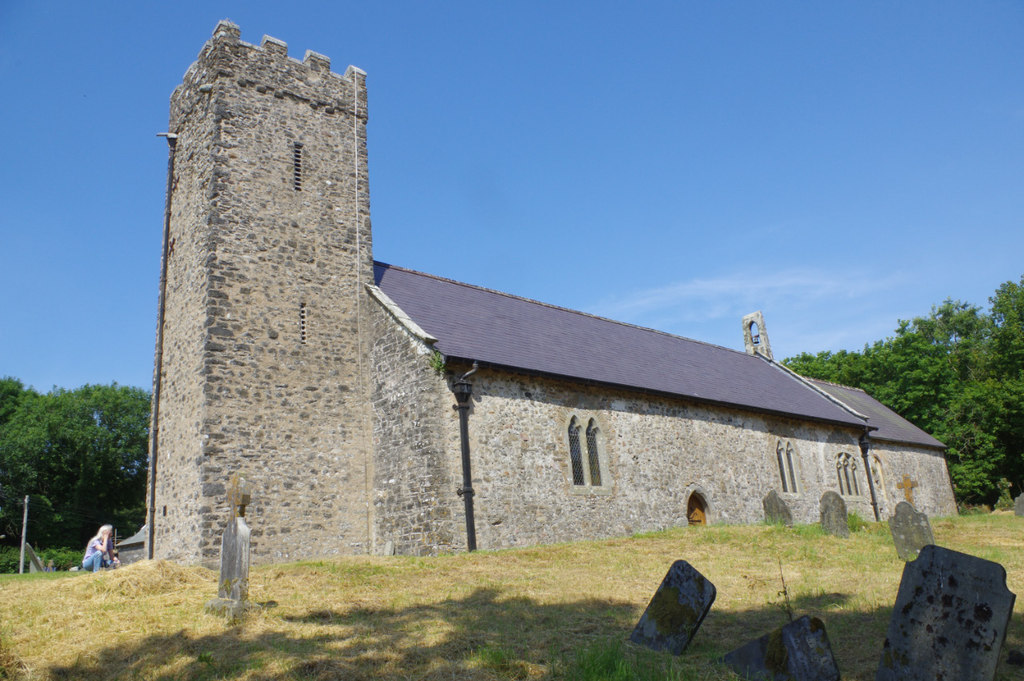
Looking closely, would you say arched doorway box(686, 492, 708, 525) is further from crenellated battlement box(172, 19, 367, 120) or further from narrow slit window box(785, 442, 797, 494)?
crenellated battlement box(172, 19, 367, 120)

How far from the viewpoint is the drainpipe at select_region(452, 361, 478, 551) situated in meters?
15.1

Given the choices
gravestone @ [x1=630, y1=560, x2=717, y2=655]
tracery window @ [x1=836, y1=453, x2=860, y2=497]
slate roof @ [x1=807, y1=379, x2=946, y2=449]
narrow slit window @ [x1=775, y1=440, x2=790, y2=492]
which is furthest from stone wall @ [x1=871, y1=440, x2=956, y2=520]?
gravestone @ [x1=630, y1=560, x2=717, y2=655]

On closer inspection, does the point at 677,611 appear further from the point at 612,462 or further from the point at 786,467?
the point at 786,467

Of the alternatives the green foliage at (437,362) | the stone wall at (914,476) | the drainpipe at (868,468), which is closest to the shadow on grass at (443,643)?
the green foliage at (437,362)

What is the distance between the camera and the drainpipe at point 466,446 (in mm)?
15102

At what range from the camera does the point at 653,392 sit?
65.8 ft

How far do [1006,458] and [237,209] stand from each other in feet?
130

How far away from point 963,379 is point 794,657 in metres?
50.7

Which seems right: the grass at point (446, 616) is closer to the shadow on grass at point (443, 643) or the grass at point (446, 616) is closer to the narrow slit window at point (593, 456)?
the shadow on grass at point (443, 643)

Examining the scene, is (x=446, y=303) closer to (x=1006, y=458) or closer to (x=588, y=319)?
(x=588, y=319)

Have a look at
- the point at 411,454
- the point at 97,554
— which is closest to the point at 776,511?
the point at 411,454

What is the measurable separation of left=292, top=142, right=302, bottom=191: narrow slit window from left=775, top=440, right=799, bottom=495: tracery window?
1693 centimetres

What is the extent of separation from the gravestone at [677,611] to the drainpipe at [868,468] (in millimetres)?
23367

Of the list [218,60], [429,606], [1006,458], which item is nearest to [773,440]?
[429,606]
